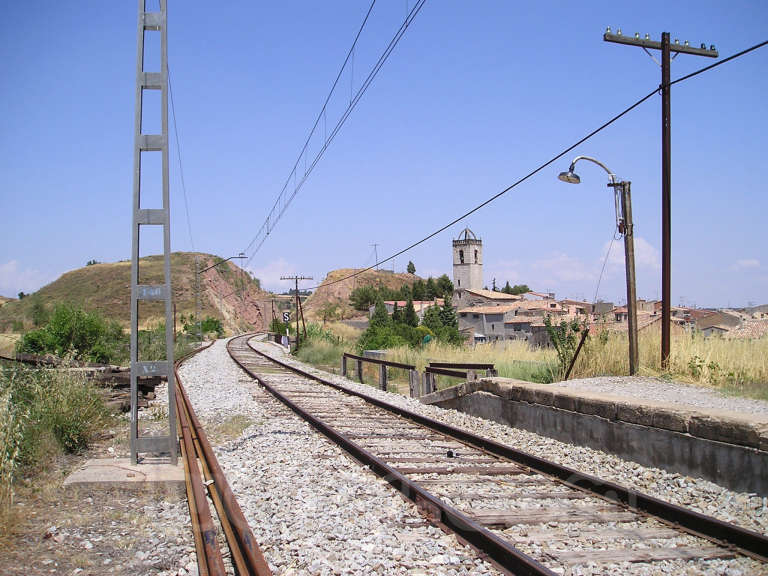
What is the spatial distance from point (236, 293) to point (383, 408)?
450ft

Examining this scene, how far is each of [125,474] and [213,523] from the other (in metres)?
2.09

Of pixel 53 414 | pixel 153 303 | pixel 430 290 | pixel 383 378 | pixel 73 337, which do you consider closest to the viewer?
pixel 53 414

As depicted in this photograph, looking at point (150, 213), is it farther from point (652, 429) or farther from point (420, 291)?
point (420, 291)

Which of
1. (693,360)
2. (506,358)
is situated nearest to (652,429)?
(693,360)

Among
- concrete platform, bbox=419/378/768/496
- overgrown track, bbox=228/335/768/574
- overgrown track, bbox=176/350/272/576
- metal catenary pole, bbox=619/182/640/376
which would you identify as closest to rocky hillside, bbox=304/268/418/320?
metal catenary pole, bbox=619/182/640/376

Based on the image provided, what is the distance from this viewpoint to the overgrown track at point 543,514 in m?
4.47

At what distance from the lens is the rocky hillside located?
147 m

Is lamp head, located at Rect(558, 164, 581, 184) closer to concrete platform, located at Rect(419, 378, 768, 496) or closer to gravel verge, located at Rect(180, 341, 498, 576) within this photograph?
concrete platform, located at Rect(419, 378, 768, 496)

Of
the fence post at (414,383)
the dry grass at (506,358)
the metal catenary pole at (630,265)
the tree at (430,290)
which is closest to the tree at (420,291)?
the tree at (430,290)

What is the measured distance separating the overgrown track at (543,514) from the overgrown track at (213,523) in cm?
157

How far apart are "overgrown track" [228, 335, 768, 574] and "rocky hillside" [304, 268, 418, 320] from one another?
12433 cm

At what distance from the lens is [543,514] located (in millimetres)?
5445

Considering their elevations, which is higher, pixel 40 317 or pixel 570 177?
pixel 570 177

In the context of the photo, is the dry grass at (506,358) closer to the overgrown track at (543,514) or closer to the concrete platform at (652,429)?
the concrete platform at (652,429)
